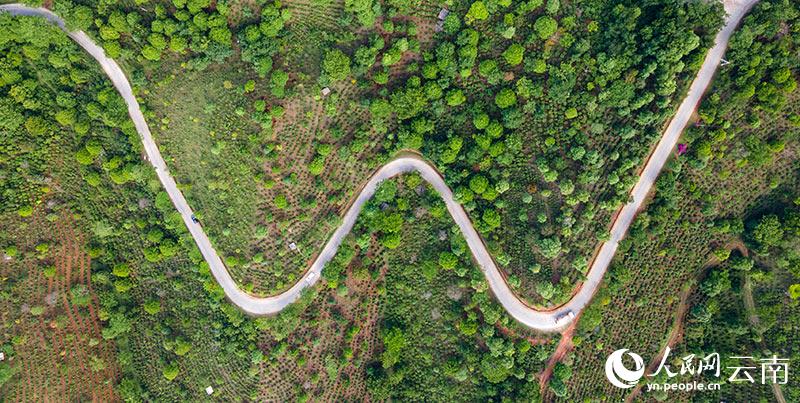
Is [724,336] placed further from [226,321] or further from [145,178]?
[145,178]

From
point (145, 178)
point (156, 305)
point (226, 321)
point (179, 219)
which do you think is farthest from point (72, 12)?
point (226, 321)
